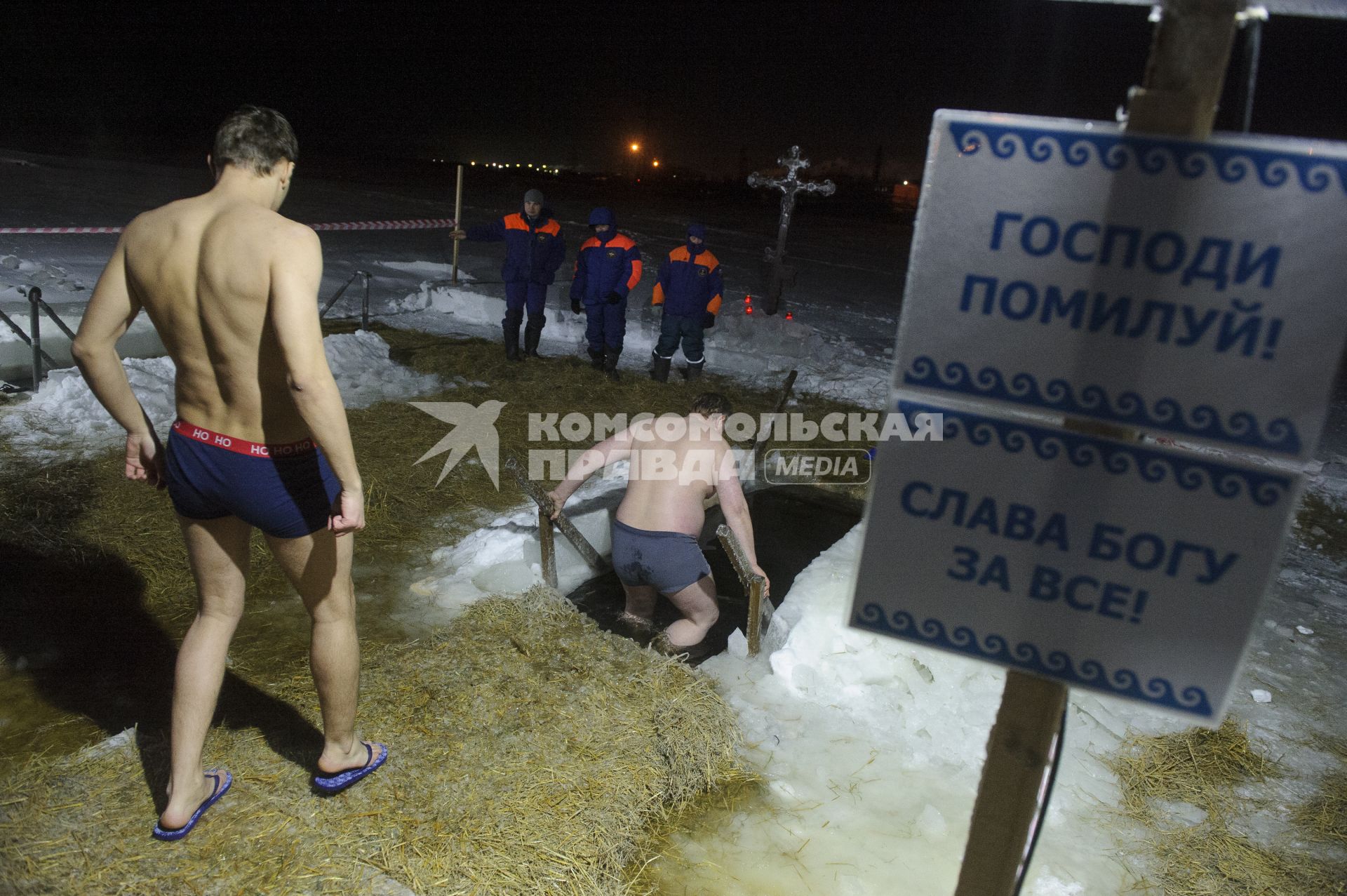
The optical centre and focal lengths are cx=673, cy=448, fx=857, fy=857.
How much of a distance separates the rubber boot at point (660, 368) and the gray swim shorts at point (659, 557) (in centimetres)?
465

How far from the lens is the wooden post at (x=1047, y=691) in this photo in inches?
53.9

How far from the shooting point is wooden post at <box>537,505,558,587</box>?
4562 mm

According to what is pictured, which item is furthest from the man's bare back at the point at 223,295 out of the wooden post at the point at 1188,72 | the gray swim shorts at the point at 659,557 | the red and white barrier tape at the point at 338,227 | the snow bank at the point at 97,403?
the red and white barrier tape at the point at 338,227

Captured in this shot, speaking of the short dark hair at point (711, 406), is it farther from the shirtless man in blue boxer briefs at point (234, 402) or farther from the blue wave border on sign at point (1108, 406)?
the blue wave border on sign at point (1108, 406)

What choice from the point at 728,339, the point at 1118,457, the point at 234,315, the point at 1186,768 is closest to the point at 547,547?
the point at 234,315

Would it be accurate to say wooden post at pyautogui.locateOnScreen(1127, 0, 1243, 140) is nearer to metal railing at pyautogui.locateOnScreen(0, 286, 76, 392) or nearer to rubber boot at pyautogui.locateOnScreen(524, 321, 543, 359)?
metal railing at pyautogui.locateOnScreen(0, 286, 76, 392)

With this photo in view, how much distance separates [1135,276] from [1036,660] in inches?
28.2

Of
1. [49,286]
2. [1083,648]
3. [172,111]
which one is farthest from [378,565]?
[172,111]

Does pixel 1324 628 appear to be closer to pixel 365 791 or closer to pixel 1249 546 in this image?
pixel 1249 546

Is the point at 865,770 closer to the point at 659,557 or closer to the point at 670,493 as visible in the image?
the point at 659,557

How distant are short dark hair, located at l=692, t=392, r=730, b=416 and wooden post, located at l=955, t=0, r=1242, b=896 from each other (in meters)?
2.98

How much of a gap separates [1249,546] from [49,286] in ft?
41.6

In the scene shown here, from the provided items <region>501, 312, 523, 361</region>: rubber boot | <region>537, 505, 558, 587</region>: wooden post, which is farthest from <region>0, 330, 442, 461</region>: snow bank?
<region>537, 505, 558, 587</region>: wooden post

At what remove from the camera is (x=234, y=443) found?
2322 mm
